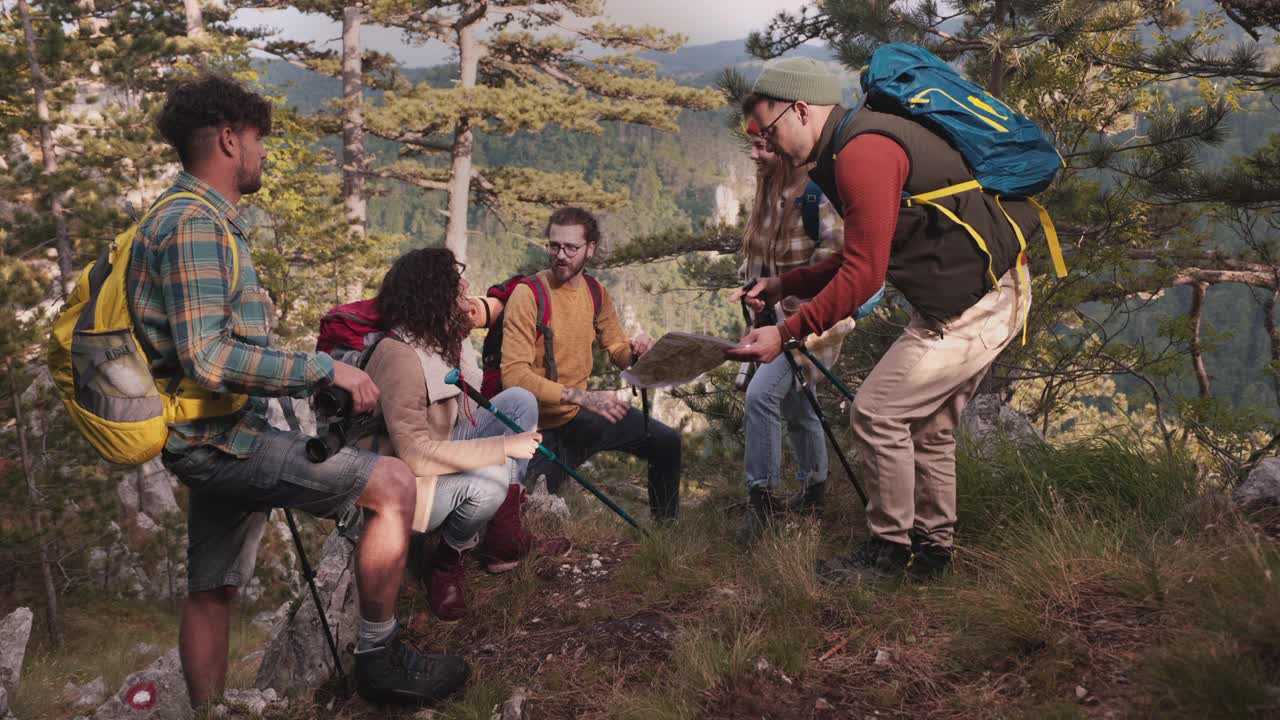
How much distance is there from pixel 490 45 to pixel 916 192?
18.4 meters

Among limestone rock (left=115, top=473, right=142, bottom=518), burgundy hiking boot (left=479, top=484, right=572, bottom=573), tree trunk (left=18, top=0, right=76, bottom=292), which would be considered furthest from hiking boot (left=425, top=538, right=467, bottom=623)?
limestone rock (left=115, top=473, right=142, bottom=518)

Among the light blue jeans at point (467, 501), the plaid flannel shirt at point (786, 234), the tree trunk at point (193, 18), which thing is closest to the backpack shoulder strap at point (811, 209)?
the plaid flannel shirt at point (786, 234)

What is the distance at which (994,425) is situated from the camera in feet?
15.7

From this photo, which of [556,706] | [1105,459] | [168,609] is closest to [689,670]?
[556,706]

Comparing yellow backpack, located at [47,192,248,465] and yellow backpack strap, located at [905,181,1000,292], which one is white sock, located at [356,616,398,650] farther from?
yellow backpack strap, located at [905,181,1000,292]

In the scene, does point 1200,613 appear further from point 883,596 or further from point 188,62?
point 188,62

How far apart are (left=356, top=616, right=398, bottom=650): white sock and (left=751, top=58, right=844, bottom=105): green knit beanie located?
216cm

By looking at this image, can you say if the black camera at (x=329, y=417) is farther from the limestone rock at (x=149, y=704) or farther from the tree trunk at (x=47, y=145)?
the tree trunk at (x=47, y=145)

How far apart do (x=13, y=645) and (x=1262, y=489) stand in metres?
6.44

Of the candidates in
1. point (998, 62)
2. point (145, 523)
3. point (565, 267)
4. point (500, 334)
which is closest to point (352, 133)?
point (145, 523)

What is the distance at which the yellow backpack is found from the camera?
212cm

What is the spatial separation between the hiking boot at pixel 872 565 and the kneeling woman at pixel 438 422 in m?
1.20

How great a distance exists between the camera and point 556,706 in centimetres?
256

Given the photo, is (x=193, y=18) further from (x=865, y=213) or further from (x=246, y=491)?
(x=865, y=213)
